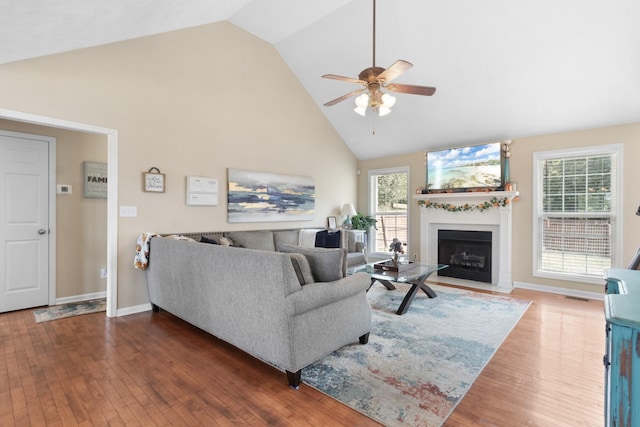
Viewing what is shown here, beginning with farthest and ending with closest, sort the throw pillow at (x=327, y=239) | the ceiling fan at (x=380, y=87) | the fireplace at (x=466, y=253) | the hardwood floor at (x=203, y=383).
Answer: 1. the throw pillow at (x=327, y=239)
2. the fireplace at (x=466, y=253)
3. the ceiling fan at (x=380, y=87)
4. the hardwood floor at (x=203, y=383)

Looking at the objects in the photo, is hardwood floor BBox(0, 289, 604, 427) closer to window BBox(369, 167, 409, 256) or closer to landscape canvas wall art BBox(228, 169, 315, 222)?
landscape canvas wall art BBox(228, 169, 315, 222)

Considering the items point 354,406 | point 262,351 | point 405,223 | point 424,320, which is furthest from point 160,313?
point 405,223

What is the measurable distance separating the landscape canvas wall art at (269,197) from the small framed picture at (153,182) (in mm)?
959

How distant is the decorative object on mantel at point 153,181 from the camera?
3.75 meters

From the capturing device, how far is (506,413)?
1841 mm

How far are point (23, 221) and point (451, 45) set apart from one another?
5.57m

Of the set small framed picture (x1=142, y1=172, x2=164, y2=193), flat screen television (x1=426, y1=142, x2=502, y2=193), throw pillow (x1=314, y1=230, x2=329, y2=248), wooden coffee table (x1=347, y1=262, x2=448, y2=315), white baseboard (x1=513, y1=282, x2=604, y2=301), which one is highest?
flat screen television (x1=426, y1=142, x2=502, y2=193)

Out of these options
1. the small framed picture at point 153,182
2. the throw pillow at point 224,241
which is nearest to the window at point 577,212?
the throw pillow at point 224,241

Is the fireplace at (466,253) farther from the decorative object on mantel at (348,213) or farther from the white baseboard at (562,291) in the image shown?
the decorative object on mantel at (348,213)

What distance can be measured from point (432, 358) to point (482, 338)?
715 millimetres

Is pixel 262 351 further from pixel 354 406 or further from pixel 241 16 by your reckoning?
pixel 241 16

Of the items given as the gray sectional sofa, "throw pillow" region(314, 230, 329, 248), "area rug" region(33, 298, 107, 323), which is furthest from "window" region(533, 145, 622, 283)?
"area rug" region(33, 298, 107, 323)

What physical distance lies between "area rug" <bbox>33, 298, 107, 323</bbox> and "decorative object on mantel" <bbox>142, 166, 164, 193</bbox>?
1546mm

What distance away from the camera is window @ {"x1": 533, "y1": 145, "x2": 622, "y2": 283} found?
4.28 metres
